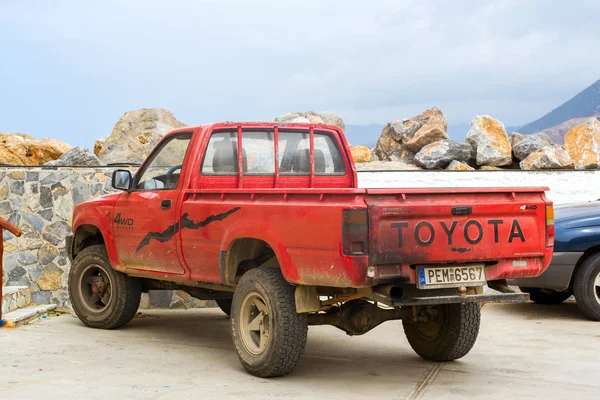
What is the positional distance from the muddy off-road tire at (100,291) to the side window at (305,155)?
2.21 meters

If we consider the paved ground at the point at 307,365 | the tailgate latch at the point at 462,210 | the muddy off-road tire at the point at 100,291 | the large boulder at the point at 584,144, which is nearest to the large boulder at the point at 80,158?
the paved ground at the point at 307,365

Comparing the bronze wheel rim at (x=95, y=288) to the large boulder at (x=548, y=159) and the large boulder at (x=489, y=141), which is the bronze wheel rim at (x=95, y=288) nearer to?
the large boulder at (x=489, y=141)

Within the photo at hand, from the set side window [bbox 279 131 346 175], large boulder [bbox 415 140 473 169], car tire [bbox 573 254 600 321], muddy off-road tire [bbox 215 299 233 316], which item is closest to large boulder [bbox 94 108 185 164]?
large boulder [bbox 415 140 473 169]

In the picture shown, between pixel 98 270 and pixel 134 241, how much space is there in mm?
1162

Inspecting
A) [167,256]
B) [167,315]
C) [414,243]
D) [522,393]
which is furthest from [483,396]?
[167,315]

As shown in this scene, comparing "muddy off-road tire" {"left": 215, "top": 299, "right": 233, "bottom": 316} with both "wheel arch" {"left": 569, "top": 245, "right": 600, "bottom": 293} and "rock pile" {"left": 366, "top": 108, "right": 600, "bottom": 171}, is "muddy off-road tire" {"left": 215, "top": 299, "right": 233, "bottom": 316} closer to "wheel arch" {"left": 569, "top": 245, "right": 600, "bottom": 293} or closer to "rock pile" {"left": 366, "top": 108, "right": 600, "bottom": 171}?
"wheel arch" {"left": 569, "top": 245, "right": 600, "bottom": 293}

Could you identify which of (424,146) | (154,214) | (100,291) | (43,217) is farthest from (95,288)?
(424,146)

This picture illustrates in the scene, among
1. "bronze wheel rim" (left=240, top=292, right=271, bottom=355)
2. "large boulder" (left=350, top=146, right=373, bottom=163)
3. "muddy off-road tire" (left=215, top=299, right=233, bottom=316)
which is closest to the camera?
"bronze wheel rim" (left=240, top=292, right=271, bottom=355)

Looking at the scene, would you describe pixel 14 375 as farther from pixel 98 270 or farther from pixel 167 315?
Result: pixel 167 315

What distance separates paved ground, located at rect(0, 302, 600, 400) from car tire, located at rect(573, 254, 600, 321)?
0.17 m

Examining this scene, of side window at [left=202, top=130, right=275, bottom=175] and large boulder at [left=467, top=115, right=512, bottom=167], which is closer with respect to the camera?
side window at [left=202, top=130, right=275, bottom=175]

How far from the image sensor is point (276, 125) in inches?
308

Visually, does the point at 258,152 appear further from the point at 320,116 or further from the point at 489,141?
the point at 320,116

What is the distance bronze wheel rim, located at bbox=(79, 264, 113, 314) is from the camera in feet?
29.3
